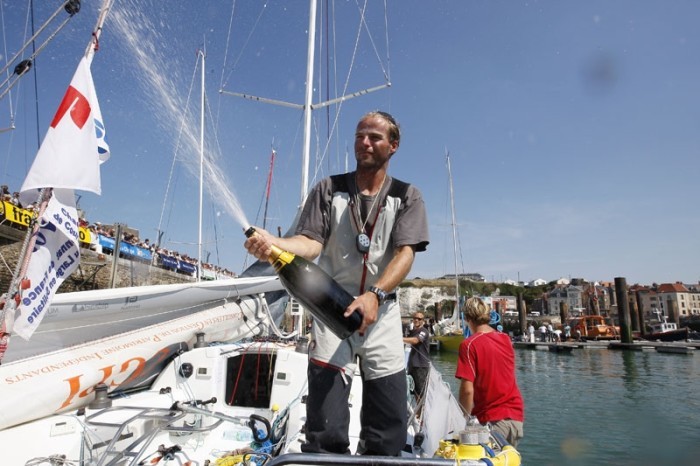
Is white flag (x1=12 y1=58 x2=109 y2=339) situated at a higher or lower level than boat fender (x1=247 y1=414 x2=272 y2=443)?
higher

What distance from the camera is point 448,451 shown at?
2.11 meters

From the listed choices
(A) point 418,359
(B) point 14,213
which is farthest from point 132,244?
(A) point 418,359

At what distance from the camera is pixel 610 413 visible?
14938 mm

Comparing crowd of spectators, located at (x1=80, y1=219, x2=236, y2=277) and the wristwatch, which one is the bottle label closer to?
the wristwatch

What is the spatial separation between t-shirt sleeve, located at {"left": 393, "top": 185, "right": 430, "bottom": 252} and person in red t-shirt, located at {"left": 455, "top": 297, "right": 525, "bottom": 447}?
1.96 metres

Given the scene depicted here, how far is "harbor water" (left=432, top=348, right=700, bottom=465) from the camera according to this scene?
→ 410 inches

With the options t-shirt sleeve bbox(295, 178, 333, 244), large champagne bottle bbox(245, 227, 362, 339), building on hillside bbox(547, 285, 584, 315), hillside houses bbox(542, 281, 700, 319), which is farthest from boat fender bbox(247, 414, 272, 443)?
hillside houses bbox(542, 281, 700, 319)

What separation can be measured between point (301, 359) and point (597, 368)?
2763 centimetres

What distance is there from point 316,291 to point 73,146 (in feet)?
10.1

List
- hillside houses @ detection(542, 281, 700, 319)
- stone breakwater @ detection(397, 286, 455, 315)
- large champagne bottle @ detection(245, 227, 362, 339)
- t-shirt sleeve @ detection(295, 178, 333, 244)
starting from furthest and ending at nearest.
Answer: hillside houses @ detection(542, 281, 700, 319), stone breakwater @ detection(397, 286, 455, 315), t-shirt sleeve @ detection(295, 178, 333, 244), large champagne bottle @ detection(245, 227, 362, 339)

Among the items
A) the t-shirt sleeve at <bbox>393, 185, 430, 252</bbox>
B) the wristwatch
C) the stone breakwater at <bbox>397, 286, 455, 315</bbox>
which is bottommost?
the wristwatch

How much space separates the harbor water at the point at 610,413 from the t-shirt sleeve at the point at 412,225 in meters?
9.12

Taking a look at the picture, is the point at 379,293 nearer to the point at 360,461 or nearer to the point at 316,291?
the point at 316,291

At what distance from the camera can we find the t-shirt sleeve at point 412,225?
2643 millimetres
